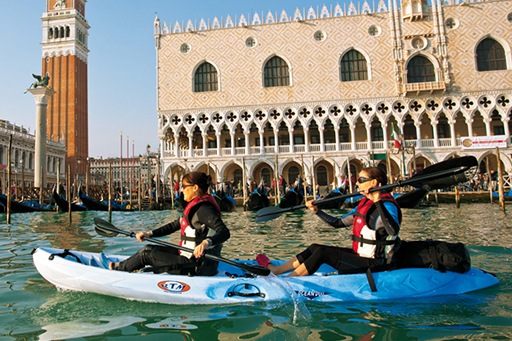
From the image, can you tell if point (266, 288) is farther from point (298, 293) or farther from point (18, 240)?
point (18, 240)

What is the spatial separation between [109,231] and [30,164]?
36.2 m

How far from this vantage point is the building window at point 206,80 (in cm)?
2002

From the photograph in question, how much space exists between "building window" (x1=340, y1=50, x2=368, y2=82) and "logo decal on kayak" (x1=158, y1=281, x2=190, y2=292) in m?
18.1

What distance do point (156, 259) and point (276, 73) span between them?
17.8 metres

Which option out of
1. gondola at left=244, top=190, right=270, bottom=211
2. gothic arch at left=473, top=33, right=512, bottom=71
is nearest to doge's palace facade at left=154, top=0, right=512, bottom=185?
gothic arch at left=473, top=33, right=512, bottom=71

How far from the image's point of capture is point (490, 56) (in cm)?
1831

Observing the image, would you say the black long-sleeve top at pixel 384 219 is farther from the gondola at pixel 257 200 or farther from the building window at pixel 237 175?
the building window at pixel 237 175

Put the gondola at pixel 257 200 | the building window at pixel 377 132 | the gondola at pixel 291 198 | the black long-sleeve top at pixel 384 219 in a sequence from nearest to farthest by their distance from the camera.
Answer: the black long-sleeve top at pixel 384 219 < the gondola at pixel 291 198 < the gondola at pixel 257 200 < the building window at pixel 377 132

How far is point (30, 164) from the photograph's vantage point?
Answer: 3447 cm

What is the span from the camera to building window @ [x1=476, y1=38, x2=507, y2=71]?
18266 mm

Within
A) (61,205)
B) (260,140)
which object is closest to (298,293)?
(61,205)

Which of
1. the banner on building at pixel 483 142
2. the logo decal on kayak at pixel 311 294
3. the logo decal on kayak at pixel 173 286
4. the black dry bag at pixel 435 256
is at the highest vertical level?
the banner on building at pixel 483 142

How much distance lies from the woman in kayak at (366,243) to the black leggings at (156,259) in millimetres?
768

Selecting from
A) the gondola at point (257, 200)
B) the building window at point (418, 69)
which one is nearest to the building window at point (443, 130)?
the building window at point (418, 69)
